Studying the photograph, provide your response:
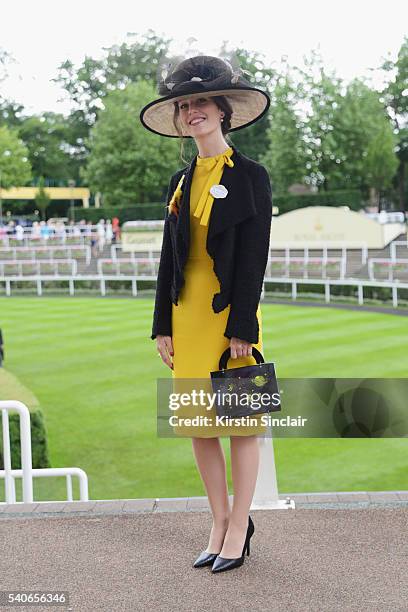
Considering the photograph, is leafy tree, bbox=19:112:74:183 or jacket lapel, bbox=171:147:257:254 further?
leafy tree, bbox=19:112:74:183

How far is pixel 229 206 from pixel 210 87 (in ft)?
1.54

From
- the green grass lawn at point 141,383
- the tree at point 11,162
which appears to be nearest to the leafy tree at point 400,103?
the tree at point 11,162

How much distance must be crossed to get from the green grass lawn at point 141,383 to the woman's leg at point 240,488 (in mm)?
3756

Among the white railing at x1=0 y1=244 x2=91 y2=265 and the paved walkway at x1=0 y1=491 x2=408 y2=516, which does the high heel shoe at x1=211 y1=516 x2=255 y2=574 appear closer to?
the paved walkway at x1=0 y1=491 x2=408 y2=516

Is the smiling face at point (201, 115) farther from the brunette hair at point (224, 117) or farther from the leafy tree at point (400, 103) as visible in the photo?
the leafy tree at point (400, 103)

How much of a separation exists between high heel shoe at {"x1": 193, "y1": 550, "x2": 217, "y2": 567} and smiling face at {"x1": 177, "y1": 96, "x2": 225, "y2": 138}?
1682mm

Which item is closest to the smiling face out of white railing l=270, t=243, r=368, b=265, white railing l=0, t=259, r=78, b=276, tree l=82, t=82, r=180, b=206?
white railing l=270, t=243, r=368, b=265

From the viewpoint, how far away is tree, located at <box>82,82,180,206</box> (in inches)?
1949

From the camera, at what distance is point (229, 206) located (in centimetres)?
333

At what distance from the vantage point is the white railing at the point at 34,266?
29.5 m

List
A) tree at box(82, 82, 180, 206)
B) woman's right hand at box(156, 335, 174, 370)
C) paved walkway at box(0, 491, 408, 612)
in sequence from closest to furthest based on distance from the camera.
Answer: paved walkway at box(0, 491, 408, 612) → woman's right hand at box(156, 335, 174, 370) → tree at box(82, 82, 180, 206)

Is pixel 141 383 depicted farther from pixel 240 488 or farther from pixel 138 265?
pixel 138 265

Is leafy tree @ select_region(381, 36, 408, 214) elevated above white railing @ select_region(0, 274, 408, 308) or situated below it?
above

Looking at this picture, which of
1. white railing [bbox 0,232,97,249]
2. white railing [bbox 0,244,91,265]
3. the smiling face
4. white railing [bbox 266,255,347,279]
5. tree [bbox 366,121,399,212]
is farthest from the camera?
tree [bbox 366,121,399,212]
